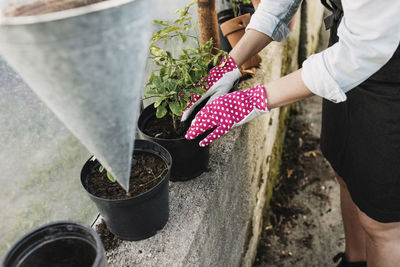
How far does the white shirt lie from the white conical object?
77 centimetres

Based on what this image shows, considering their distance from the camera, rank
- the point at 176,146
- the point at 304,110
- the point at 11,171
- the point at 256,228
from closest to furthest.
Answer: the point at 11,171 < the point at 176,146 < the point at 256,228 < the point at 304,110

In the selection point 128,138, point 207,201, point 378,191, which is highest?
point 128,138

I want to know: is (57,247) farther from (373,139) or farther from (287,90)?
(373,139)

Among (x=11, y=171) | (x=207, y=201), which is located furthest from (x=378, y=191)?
(x=11, y=171)

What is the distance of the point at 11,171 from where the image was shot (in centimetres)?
105

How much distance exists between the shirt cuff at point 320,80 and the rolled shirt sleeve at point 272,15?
49 centimetres

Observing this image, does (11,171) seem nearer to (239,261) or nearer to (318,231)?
(239,261)

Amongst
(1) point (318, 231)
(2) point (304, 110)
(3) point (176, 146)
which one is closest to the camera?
(3) point (176, 146)

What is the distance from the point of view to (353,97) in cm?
146

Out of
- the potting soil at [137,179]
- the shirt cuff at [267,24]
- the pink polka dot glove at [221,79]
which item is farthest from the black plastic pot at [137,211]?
the shirt cuff at [267,24]

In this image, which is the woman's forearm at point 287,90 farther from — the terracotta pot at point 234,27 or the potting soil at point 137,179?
the terracotta pot at point 234,27

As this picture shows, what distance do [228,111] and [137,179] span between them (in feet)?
1.59

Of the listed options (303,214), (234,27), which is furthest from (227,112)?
(303,214)

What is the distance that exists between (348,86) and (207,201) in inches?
28.3
